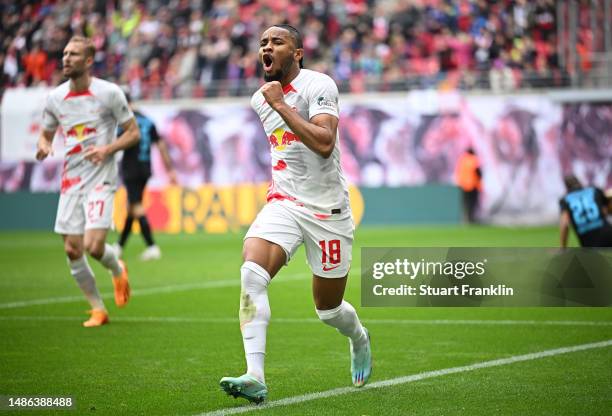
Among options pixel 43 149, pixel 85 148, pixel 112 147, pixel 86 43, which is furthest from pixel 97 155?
pixel 86 43

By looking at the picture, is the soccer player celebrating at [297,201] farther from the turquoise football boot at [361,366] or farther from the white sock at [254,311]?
the turquoise football boot at [361,366]

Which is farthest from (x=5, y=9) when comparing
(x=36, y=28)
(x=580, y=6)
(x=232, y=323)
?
(x=232, y=323)

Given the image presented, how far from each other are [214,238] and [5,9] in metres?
9.20

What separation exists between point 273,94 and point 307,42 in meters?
21.6

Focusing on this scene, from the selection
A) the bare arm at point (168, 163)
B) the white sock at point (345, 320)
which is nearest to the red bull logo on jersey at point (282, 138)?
the white sock at point (345, 320)

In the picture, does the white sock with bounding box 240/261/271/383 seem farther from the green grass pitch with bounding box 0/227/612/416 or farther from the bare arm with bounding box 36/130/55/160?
the bare arm with bounding box 36/130/55/160

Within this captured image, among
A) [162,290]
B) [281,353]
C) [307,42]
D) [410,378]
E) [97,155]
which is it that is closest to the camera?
[410,378]

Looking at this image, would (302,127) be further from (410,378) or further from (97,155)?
(97,155)

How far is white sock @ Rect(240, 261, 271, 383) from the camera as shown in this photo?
648 centimetres

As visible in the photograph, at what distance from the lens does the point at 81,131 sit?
10.3 m

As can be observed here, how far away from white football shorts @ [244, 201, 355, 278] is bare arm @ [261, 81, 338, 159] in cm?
46

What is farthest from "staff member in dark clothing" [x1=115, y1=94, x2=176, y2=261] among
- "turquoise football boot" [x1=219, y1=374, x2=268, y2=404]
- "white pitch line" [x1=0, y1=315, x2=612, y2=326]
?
"turquoise football boot" [x1=219, y1=374, x2=268, y2=404]

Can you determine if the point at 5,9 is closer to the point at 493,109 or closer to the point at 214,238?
the point at 214,238

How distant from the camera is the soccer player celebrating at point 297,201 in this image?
655 centimetres
